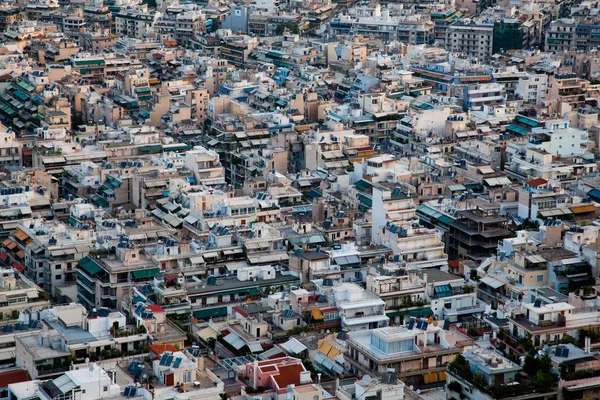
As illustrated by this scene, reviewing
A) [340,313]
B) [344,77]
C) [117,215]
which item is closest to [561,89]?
[344,77]

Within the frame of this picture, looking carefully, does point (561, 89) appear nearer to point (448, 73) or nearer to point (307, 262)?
point (448, 73)

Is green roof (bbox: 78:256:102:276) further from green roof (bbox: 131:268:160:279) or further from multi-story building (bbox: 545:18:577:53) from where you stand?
multi-story building (bbox: 545:18:577:53)

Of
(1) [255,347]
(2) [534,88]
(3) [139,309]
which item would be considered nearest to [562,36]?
(2) [534,88]

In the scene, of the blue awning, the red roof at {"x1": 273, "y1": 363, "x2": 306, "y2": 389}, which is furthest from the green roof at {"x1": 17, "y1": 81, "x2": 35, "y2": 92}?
the red roof at {"x1": 273, "y1": 363, "x2": 306, "y2": 389}

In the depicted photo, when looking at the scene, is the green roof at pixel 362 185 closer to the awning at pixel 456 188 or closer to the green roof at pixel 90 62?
the awning at pixel 456 188

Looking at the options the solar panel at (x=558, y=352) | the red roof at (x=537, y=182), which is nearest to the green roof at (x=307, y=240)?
the red roof at (x=537, y=182)

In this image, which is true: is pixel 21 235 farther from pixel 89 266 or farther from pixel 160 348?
pixel 160 348
